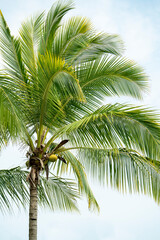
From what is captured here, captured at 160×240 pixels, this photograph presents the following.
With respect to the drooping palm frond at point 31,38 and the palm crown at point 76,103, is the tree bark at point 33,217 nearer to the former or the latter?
the palm crown at point 76,103

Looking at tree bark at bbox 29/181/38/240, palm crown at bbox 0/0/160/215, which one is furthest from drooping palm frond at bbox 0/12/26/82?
tree bark at bbox 29/181/38/240

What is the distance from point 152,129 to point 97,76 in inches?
71.4

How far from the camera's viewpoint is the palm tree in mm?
6883

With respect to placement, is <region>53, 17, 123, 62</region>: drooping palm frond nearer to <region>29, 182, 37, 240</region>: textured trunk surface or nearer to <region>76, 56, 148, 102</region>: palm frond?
<region>76, 56, 148, 102</region>: palm frond

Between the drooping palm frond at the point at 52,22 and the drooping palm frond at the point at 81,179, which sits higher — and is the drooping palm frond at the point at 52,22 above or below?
above

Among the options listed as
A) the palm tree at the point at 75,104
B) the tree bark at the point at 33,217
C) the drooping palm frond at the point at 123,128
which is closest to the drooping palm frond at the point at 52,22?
the palm tree at the point at 75,104

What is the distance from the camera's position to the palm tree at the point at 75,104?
22.6ft

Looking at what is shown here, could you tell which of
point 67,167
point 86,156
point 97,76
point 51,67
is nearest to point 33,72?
point 51,67

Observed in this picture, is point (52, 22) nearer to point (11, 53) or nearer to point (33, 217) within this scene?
point (11, 53)

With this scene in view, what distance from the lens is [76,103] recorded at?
7.94 m

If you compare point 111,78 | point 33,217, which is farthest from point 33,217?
point 111,78

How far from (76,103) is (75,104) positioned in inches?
1.2

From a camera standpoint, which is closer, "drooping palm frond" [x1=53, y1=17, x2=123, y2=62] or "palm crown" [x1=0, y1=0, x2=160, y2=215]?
"palm crown" [x1=0, y1=0, x2=160, y2=215]

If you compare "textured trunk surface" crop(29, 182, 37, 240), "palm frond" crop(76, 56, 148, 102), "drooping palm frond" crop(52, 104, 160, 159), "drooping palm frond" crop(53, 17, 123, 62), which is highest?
"drooping palm frond" crop(53, 17, 123, 62)
